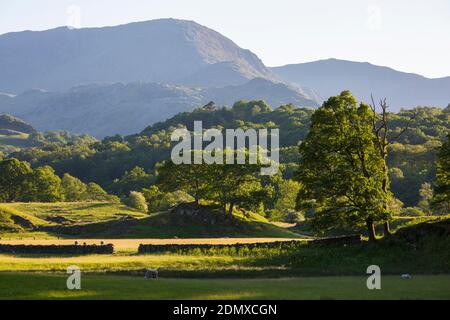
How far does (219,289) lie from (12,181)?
130 metres

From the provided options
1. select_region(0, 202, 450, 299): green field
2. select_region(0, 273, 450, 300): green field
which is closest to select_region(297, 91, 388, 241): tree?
select_region(0, 202, 450, 299): green field

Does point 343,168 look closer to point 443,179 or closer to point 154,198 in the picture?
point 443,179

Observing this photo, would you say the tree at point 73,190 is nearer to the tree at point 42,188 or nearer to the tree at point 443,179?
the tree at point 42,188

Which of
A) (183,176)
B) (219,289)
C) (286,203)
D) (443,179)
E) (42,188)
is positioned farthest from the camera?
(42,188)

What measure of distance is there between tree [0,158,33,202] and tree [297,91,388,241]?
115m

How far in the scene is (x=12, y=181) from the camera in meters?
153

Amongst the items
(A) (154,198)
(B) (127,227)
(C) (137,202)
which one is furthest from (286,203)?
(B) (127,227)

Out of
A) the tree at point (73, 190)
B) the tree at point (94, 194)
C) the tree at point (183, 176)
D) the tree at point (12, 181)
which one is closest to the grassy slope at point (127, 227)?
the tree at point (183, 176)

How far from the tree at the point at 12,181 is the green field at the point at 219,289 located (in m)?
120

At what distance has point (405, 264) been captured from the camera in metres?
48.9

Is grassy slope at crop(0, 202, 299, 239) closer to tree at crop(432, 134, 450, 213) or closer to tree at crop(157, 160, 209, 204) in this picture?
tree at crop(157, 160, 209, 204)
